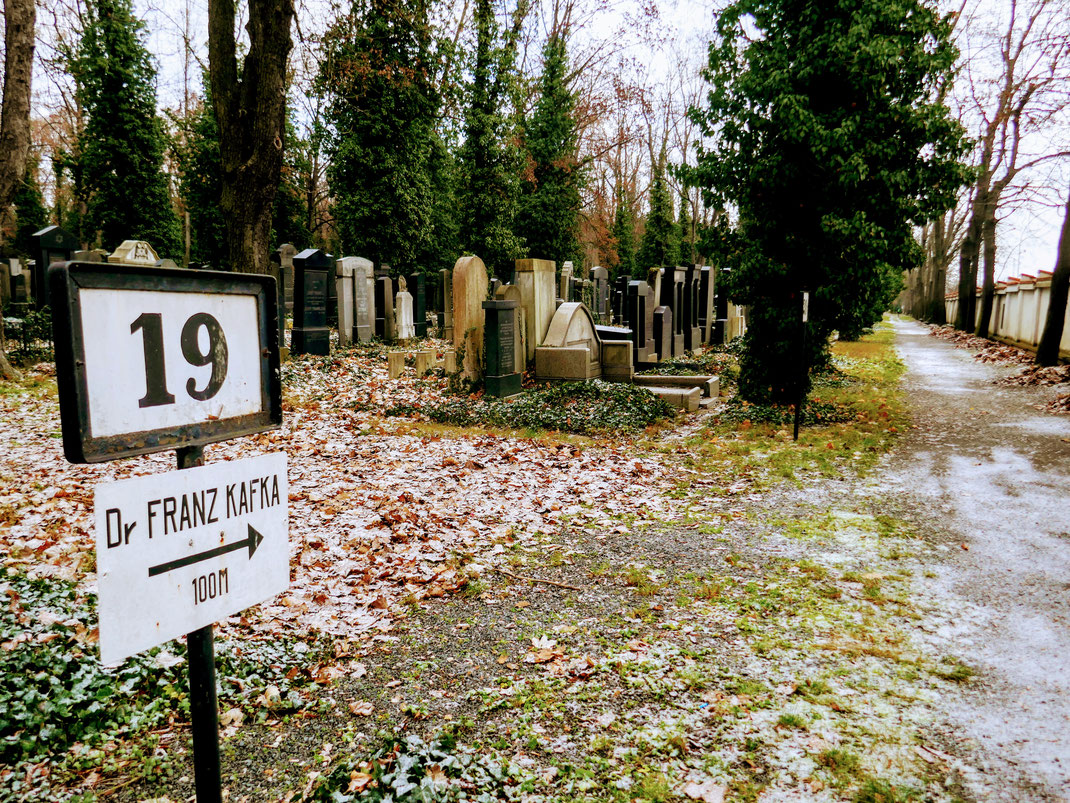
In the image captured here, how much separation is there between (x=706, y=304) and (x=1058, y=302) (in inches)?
358

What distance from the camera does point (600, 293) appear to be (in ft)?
77.5

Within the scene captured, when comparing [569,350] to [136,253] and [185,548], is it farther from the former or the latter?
[136,253]

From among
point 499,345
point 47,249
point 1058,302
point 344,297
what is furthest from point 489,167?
point 1058,302

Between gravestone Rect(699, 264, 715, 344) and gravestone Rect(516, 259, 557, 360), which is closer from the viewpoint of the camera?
gravestone Rect(516, 259, 557, 360)

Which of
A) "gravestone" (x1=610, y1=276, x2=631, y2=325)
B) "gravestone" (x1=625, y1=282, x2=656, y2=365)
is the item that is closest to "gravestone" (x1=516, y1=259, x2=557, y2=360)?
"gravestone" (x1=625, y1=282, x2=656, y2=365)

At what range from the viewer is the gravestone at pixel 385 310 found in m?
18.8

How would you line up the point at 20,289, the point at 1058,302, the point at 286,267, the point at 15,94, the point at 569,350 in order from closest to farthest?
the point at 15,94 → the point at 569,350 → the point at 1058,302 → the point at 286,267 → the point at 20,289

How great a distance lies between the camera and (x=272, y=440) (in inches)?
352

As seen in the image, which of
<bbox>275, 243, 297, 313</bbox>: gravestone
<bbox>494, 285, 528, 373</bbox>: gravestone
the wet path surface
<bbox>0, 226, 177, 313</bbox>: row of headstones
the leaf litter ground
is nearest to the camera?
the leaf litter ground

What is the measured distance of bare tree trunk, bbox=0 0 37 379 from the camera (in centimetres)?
1053

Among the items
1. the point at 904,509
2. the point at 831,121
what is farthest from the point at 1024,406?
the point at 904,509

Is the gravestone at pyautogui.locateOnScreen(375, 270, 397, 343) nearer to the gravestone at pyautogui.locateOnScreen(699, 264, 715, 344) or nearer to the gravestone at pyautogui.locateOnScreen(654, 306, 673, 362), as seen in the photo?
the gravestone at pyautogui.locateOnScreen(654, 306, 673, 362)

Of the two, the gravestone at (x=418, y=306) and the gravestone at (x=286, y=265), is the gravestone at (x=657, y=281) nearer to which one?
the gravestone at (x=418, y=306)

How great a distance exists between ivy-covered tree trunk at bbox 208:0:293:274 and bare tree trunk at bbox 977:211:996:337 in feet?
77.8
